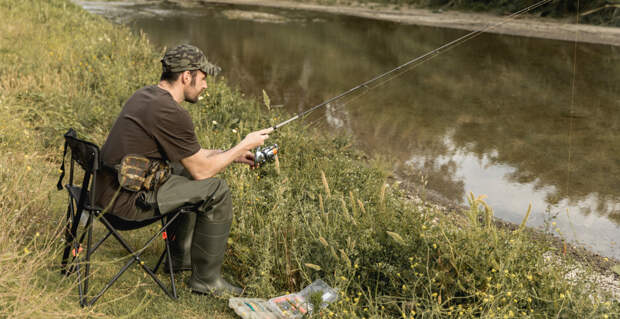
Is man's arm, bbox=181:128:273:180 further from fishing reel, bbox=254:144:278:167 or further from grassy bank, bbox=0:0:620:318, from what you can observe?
grassy bank, bbox=0:0:620:318

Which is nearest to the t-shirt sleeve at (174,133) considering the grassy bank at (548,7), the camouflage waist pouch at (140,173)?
the camouflage waist pouch at (140,173)

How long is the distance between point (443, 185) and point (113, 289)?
438 centimetres

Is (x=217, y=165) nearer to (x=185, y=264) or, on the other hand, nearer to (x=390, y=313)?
(x=185, y=264)

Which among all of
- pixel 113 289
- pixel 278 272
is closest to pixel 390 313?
pixel 278 272

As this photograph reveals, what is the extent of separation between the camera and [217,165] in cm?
321

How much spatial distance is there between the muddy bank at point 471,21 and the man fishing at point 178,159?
36.7 feet

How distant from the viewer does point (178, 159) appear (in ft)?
9.99

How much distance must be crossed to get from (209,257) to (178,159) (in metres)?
0.63

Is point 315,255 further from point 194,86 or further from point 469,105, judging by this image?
point 469,105

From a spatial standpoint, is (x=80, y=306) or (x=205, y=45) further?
(x=205, y=45)

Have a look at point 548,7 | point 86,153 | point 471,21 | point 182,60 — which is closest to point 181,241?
point 86,153

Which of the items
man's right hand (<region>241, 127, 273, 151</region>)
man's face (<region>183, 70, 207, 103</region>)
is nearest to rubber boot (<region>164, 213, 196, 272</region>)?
man's right hand (<region>241, 127, 273, 151</region>)

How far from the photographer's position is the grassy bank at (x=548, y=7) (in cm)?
1642

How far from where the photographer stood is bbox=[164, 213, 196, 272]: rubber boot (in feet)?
11.6
